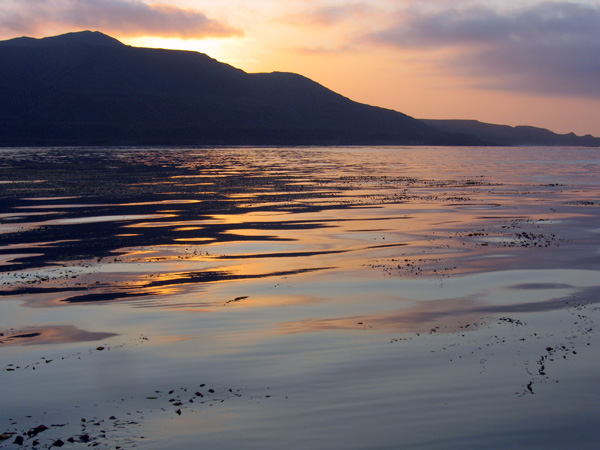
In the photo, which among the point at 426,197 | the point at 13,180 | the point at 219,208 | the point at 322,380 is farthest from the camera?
the point at 13,180

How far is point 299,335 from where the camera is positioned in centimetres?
1105

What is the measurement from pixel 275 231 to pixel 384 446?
16.0 m

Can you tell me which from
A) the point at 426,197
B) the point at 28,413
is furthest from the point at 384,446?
the point at 426,197

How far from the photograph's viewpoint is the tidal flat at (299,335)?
303 inches

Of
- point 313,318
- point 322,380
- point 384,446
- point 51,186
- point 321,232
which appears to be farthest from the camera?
point 51,186

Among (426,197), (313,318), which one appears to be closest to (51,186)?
(426,197)

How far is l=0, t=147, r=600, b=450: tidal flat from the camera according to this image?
7.68 meters

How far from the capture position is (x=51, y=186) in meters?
41.7

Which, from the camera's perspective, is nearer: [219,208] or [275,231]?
[275,231]

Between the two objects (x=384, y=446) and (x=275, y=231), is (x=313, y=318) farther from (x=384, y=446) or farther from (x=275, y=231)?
(x=275, y=231)

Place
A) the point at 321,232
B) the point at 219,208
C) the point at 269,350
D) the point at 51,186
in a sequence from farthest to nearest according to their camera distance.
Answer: the point at 51,186, the point at 219,208, the point at 321,232, the point at 269,350

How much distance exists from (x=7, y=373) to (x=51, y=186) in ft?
113

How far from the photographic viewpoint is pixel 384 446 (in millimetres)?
7180

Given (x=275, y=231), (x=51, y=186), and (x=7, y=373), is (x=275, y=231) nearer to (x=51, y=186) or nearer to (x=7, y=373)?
(x=7, y=373)
